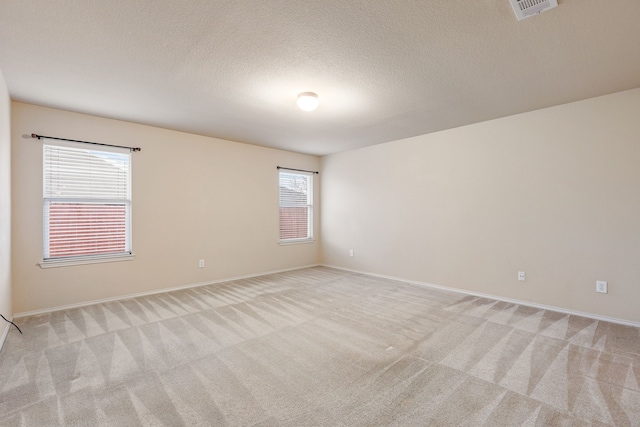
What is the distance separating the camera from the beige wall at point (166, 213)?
335 centimetres

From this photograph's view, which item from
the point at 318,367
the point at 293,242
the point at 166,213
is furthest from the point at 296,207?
the point at 318,367

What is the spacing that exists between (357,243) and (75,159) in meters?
4.54

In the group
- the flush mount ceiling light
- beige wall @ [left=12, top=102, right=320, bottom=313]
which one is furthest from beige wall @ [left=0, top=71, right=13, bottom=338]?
the flush mount ceiling light

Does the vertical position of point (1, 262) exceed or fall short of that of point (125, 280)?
it exceeds it

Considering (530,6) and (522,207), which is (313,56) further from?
(522,207)

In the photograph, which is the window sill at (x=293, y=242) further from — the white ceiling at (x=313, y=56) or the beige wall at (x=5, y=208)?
the beige wall at (x=5, y=208)

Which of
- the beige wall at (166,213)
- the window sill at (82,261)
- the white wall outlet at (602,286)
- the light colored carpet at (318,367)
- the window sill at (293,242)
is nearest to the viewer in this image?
the light colored carpet at (318,367)

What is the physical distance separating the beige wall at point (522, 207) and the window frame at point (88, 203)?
3.88m

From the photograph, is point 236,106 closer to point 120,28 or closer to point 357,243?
point 120,28

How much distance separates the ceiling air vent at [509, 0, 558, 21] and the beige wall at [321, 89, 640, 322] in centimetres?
218

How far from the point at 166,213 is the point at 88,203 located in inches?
36.5

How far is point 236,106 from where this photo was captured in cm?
343

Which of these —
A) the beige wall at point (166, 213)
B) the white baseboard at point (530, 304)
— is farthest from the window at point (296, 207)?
the white baseboard at point (530, 304)

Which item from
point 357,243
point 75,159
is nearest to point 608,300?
point 357,243
